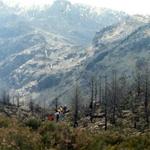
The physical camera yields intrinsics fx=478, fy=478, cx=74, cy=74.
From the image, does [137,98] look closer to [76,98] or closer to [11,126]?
[76,98]

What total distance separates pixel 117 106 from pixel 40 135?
507 feet

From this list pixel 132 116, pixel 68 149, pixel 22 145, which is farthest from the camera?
pixel 132 116

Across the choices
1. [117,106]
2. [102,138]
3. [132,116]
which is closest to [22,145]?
[102,138]

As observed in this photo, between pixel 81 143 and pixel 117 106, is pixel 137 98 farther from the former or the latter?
pixel 81 143

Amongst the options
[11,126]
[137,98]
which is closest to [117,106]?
[137,98]

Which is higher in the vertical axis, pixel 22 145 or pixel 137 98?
pixel 22 145

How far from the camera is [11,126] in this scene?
30375mm

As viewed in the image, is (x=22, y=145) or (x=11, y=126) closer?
(x=22, y=145)

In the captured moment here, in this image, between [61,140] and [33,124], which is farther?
[33,124]

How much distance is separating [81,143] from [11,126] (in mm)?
4992

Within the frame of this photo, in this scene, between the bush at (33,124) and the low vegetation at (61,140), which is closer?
the low vegetation at (61,140)

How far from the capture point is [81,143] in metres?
28.2

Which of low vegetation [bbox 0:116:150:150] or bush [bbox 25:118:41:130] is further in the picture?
bush [bbox 25:118:41:130]

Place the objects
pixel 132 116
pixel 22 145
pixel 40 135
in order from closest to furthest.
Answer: pixel 22 145 → pixel 40 135 → pixel 132 116
